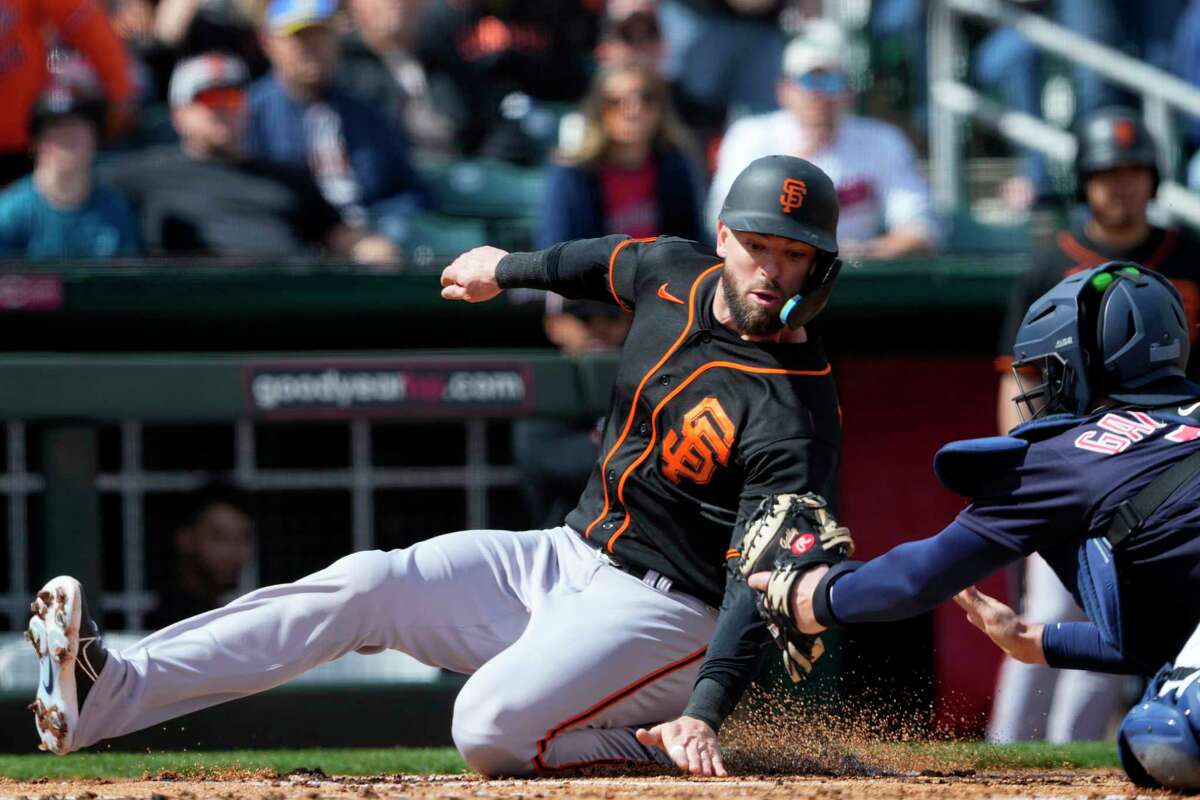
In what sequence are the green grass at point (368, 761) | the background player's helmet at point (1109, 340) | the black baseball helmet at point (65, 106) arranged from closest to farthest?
the background player's helmet at point (1109, 340) < the green grass at point (368, 761) < the black baseball helmet at point (65, 106)

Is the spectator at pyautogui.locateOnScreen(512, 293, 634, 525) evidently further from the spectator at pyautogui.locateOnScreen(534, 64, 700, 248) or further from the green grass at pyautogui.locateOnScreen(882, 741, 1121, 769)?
the green grass at pyautogui.locateOnScreen(882, 741, 1121, 769)

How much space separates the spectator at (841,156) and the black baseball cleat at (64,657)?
135 inches

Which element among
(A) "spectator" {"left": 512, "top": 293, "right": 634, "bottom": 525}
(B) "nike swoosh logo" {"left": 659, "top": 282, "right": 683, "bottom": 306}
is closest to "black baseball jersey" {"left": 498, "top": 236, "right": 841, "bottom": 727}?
(B) "nike swoosh logo" {"left": 659, "top": 282, "right": 683, "bottom": 306}

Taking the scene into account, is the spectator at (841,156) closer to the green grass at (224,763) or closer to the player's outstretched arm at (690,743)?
the green grass at (224,763)

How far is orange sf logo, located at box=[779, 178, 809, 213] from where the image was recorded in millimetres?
3838

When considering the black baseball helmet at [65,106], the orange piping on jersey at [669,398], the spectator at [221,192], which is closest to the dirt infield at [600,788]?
→ the orange piping on jersey at [669,398]

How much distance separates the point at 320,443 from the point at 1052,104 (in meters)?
3.23

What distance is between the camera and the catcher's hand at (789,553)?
3.38 m

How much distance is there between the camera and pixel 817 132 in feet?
21.9

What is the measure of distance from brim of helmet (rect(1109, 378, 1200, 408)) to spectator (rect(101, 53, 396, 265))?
3344 millimetres

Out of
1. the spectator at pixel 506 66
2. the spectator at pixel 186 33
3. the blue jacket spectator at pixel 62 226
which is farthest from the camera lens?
the spectator at pixel 506 66

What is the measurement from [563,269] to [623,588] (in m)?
0.73

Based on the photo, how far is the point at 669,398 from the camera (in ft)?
12.9

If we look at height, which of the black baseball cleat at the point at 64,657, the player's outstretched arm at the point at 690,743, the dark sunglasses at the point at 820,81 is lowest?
the player's outstretched arm at the point at 690,743
